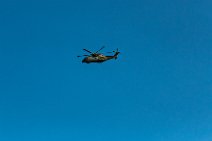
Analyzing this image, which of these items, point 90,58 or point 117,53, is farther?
point 117,53

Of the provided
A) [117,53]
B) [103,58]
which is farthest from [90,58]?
[117,53]

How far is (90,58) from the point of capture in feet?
425

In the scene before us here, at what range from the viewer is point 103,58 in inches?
5217

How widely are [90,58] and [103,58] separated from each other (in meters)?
4.87

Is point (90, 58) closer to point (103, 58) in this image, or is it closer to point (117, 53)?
point (103, 58)

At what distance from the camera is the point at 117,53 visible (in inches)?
5576

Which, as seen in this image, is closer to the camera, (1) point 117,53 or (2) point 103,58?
(2) point 103,58

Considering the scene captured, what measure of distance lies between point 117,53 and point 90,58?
1485 centimetres

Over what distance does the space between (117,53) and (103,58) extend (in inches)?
409
